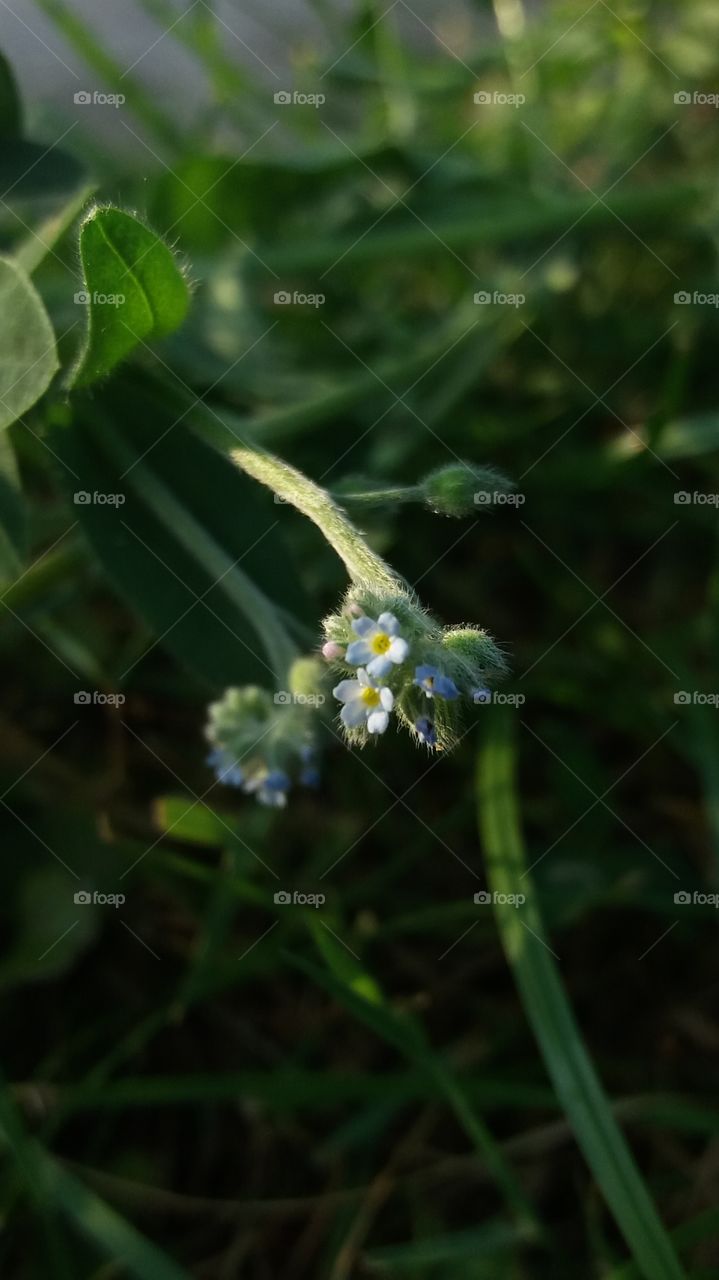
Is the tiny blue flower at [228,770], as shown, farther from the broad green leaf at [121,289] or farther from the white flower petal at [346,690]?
the broad green leaf at [121,289]

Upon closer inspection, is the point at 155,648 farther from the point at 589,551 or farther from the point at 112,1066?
the point at 589,551

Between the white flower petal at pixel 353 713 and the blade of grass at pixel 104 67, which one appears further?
the blade of grass at pixel 104 67

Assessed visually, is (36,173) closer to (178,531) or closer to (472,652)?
(178,531)

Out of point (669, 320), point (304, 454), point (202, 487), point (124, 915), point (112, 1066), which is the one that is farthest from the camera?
point (669, 320)

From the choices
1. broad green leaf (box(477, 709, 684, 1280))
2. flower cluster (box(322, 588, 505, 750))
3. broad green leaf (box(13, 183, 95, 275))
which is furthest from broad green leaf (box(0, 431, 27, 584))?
broad green leaf (box(477, 709, 684, 1280))

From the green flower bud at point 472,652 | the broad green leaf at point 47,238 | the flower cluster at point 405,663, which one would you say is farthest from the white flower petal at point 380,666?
the broad green leaf at point 47,238

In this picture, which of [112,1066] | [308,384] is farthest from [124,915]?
[308,384]
